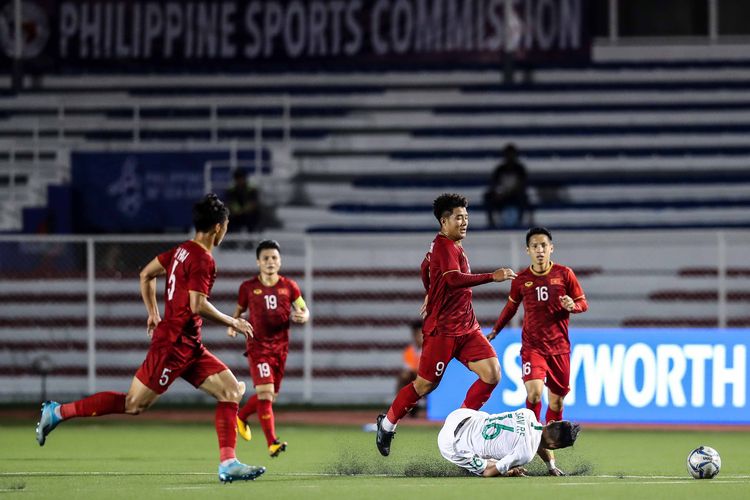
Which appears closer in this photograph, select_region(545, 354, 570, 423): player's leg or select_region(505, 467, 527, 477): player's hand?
select_region(505, 467, 527, 477): player's hand

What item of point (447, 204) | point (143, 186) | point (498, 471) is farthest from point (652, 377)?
point (143, 186)

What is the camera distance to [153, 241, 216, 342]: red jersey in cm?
1049

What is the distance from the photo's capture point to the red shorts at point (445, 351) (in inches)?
463

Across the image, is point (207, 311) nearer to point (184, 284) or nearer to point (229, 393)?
point (184, 284)

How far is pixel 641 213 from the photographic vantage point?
2353cm

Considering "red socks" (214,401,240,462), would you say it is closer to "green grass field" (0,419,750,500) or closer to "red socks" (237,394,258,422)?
"green grass field" (0,419,750,500)

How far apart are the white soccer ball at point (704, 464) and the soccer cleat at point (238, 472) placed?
125 inches

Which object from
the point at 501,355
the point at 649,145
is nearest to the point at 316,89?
the point at 649,145

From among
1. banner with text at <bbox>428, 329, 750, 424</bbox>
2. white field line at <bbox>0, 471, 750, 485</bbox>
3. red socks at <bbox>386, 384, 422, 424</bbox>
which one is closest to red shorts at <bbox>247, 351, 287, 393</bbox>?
white field line at <bbox>0, 471, 750, 485</bbox>

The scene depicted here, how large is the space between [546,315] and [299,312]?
2.42 m

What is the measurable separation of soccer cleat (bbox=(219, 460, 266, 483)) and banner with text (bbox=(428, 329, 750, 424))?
6.94 metres

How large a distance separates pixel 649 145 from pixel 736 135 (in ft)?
4.83

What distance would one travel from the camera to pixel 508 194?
2219cm

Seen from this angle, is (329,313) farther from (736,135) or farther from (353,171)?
(736,135)
